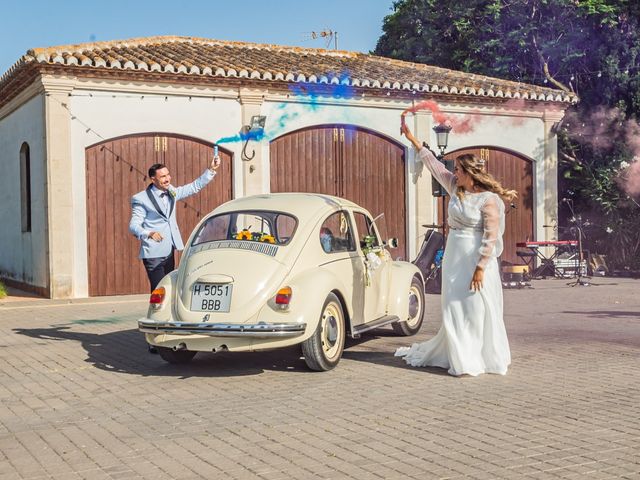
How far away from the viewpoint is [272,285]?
7.91 metres

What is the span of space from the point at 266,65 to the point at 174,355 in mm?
11623

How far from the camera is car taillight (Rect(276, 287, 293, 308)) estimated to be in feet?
25.3

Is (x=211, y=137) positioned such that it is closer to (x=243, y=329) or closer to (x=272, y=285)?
(x=272, y=285)

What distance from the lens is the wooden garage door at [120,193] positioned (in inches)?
659

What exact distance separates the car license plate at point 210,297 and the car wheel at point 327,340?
802 mm

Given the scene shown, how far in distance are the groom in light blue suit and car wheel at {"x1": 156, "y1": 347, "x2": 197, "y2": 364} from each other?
1.13 m

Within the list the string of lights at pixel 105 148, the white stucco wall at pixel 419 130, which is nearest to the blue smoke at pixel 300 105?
the white stucco wall at pixel 419 130

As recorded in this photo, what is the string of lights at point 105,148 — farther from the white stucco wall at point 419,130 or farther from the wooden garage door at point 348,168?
the white stucco wall at point 419,130

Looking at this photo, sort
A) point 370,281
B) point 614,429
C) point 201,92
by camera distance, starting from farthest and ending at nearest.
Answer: point 201,92 < point 370,281 < point 614,429

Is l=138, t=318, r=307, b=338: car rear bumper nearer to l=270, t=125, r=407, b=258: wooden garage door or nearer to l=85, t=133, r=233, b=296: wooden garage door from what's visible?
l=85, t=133, r=233, b=296: wooden garage door

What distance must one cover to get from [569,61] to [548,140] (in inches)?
156

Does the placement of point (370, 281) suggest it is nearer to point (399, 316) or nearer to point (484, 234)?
point (399, 316)

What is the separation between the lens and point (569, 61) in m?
24.8

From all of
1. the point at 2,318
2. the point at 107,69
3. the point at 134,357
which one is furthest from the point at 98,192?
the point at 134,357
